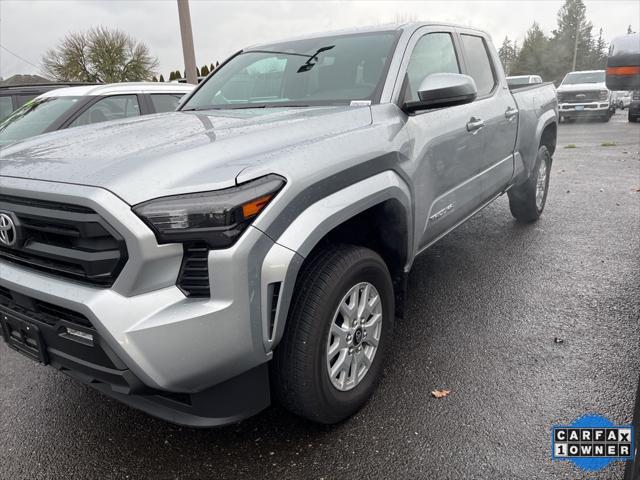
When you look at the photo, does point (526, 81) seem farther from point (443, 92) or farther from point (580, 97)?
point (580, 97)

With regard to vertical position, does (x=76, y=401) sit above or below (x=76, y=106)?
below

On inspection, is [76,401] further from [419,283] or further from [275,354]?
[419,283]

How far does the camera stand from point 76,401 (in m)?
2.68

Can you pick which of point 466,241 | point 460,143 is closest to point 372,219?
point 460,143

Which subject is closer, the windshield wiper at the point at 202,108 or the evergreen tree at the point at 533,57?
the windshield wiper at the point at 202,108

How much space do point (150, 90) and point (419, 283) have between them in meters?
4.08

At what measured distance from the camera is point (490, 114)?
3.71 meters

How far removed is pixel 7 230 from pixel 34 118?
160 inches

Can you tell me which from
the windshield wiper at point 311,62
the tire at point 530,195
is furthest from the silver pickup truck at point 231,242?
the tire at point 530,195

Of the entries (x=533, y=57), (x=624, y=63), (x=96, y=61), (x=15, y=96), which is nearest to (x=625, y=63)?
(x=624, y=63)

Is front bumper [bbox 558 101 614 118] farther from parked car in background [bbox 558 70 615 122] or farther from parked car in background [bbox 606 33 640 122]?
parked car in background [bbox 606 33 640 122]

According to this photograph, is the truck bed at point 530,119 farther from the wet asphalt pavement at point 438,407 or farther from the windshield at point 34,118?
the windshield at point 34,118

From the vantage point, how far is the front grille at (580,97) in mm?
17672

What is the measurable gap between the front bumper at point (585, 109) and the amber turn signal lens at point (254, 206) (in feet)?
60.5
